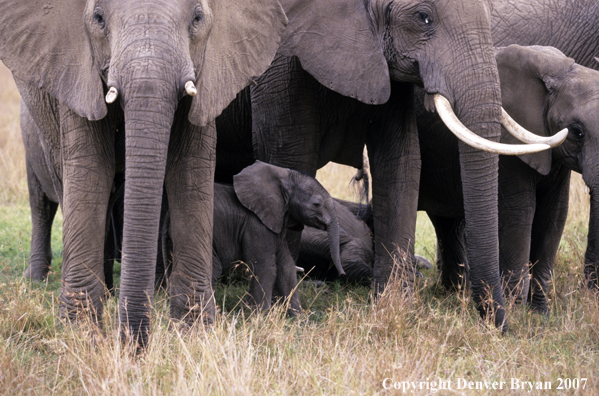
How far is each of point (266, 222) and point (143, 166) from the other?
196 centimetres

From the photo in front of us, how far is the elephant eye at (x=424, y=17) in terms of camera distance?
487 centimetres

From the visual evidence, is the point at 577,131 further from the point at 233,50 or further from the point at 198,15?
the point at 198,15

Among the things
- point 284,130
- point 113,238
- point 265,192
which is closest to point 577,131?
point 284,130

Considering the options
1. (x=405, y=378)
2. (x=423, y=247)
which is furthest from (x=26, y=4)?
(x=423, y=247)

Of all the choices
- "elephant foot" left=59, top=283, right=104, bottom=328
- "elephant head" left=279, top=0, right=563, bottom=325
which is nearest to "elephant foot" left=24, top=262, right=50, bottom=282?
"elephant foot" left=59, top=283, right=104, bottom=328

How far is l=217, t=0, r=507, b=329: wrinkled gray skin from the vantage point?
4773 millimetres

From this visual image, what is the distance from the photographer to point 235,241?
5.74 metres

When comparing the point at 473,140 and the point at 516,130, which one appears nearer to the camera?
the point at 473,140

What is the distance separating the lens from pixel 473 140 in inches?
179

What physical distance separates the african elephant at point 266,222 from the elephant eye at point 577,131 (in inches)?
63.0

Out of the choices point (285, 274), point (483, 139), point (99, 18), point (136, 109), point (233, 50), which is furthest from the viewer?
point (285, 274)

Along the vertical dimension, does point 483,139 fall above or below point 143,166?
above

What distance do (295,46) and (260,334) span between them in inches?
71.7

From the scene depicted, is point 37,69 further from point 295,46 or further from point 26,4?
point 295,46
